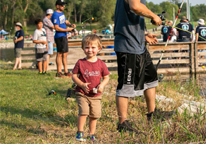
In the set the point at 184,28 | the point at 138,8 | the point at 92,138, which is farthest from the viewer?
the point at 184,28

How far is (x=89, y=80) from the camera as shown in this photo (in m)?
3.73

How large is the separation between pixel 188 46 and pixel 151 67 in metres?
7.27

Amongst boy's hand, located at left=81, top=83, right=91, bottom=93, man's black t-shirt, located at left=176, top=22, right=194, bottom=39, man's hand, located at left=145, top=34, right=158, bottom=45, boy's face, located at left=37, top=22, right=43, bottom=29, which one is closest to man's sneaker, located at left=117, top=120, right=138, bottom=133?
boy's hand, located at left=81, top=83, right=91, bottom=93

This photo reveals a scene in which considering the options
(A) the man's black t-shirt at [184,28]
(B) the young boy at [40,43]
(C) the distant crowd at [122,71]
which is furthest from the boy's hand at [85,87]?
(A) the man's black t-shirt at [184,28]

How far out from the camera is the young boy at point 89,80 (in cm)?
373

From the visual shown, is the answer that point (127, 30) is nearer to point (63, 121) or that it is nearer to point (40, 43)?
point (63, 121)

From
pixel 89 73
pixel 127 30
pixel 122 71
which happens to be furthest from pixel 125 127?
pixel 127 30

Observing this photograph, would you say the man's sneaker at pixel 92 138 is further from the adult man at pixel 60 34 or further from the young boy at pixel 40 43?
the young boy at pixel 40 43

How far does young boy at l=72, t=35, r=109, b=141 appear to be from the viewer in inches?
147

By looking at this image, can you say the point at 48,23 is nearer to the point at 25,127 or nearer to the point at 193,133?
the point at 25,127

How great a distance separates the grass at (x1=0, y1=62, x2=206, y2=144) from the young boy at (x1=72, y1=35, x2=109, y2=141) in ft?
1.15

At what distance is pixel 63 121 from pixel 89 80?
3.59 feet

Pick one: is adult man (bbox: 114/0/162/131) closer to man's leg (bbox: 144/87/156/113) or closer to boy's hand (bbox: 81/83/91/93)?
man's leg (bbox: 144/87/156/113)

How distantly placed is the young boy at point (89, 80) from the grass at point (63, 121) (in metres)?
→ 0.35
